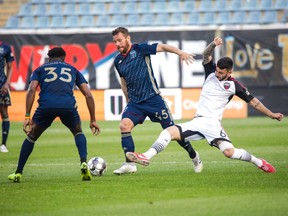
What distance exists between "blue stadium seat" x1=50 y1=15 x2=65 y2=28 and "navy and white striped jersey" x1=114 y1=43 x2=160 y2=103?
17169 millimetres

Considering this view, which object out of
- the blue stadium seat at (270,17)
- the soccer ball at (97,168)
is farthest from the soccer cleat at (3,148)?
the blue stadium seat at (270,17)

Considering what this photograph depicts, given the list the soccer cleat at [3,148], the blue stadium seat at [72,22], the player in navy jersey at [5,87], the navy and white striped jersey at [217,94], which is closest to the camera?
the navy and white striped jersey at [217,94]

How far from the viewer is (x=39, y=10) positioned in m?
29.2

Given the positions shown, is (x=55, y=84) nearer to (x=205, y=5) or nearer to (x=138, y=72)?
(x=138, y=72)

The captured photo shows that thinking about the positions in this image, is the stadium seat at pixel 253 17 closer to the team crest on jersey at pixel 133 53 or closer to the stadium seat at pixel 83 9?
the stadium seat at pixel 83 9

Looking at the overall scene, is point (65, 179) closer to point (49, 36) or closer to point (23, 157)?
point (23, 157)

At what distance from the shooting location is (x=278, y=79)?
24.9 m

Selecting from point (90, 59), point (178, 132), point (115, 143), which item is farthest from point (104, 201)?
point (90, 59)

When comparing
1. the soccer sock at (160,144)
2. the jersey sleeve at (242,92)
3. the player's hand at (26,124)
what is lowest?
the soccer sock at (160,144)

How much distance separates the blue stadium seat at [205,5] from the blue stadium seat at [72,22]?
4.43 metres

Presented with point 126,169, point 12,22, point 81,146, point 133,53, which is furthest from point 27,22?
point 81,146

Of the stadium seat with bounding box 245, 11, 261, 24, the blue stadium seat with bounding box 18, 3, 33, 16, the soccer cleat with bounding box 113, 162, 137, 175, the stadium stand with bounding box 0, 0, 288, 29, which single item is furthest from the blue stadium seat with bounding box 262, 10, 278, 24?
the soccer cleat with bounding box 113, 162, 137, 175

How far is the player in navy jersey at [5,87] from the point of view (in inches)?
639

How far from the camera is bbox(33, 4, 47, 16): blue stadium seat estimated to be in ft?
95.5
